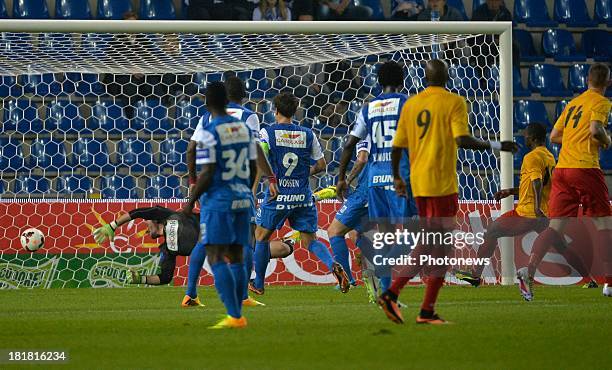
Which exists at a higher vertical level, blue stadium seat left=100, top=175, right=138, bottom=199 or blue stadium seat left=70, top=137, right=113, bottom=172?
blue stadium seat left=70, top=137, right=113, bottom=172

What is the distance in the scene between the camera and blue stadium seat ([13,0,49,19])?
1730 cm

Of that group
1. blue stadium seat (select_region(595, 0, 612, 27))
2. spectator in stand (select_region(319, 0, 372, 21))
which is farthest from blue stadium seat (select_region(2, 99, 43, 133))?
blue stadium seat (select_region(595, 0, 612, 27))

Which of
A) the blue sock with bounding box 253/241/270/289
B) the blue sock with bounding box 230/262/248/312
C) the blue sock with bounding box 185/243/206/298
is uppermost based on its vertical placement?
the blue sock with bounding box 230/262/248/312

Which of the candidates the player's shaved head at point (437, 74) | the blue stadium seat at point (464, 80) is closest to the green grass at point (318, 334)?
the player's shaved head at point (437, 74)

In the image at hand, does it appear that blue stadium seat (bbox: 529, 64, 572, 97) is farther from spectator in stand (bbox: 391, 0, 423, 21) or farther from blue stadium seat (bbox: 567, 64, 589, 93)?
spectator in stand (bbox: 391, 0, 423, 21)

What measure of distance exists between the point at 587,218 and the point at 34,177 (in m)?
7.22

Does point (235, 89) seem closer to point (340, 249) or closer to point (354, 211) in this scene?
point (354, 211)

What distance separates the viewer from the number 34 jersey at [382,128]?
9008 mm

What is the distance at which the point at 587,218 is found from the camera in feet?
33.8

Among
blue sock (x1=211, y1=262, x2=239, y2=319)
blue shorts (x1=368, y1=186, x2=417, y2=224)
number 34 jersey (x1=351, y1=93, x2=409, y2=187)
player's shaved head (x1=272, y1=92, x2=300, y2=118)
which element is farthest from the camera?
player's shaved head (x1=272, y1=92, x2=300, y2=118)

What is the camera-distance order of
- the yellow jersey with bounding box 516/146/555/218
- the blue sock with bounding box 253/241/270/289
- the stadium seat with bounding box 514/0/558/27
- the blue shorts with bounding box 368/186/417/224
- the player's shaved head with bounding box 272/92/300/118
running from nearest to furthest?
the blue shorts with bounding box 368/186/417/224 < the player's shaved head with bounding box 272/92/300/118 < the blue sock with bounding box 253/241/270/289 < the yellow jersey with bounding box 516/146/555/218 < the stadium seat with bounding box 514/0/558/27

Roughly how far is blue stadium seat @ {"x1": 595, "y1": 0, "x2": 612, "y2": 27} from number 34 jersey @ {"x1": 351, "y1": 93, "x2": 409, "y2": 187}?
10472mm

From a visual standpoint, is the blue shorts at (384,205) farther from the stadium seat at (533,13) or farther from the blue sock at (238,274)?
the stadium seat at (533,13)

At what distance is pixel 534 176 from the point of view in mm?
11133
